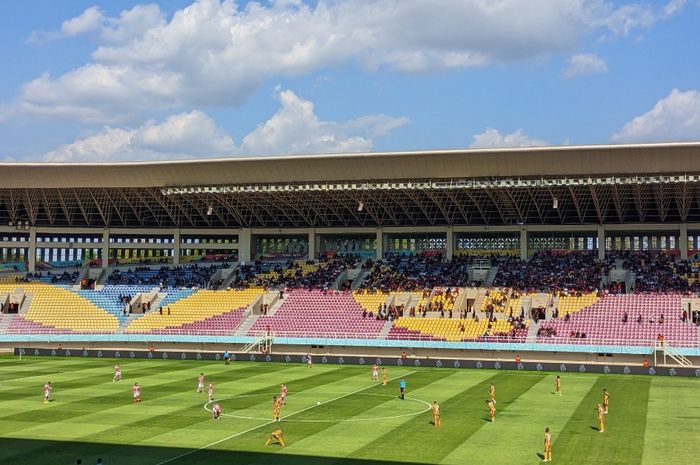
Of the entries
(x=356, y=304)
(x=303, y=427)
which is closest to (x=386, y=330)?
(x=356, y=304)

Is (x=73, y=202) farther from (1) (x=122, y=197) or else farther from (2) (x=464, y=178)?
(2) (x=464, y=178)

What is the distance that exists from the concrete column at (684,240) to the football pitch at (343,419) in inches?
1171

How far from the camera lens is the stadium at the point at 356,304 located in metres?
34.3

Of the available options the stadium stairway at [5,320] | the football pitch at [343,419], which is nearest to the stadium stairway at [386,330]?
the football pitch at [343,419]

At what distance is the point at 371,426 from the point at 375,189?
41.8 m

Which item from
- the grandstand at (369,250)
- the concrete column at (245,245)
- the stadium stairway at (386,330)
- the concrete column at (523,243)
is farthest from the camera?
the concrete column at (245,245)

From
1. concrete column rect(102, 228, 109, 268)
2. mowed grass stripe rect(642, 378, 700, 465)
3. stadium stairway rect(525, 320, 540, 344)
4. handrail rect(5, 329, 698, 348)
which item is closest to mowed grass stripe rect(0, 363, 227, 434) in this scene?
handrail rect(5, 329, 698, 348)

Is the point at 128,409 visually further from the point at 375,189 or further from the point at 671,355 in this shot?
the point at 375,189

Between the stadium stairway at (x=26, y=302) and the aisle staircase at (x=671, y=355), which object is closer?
the aisle staircase at (x=671, y=355)

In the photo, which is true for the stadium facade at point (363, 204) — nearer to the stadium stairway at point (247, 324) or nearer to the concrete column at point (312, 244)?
the concrete column at point (312, 244)

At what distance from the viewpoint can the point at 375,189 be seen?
75250 millimetres

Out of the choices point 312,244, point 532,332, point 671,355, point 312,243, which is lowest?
point 671,355

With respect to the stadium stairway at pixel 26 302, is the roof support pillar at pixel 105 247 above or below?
above

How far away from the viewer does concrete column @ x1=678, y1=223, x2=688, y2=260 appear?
261 ft
